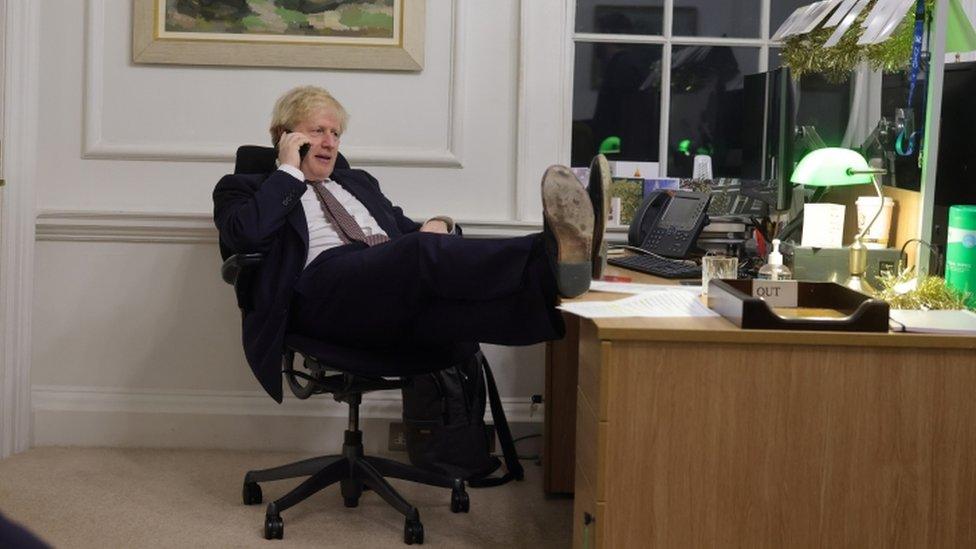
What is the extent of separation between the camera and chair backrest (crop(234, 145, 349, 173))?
3500 millimetres

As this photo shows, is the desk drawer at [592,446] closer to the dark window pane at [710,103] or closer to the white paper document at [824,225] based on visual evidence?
the white paper document at [824,225]

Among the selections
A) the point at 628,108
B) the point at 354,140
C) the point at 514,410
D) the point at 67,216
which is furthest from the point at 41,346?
the point at 628,108

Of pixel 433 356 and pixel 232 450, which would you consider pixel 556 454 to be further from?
pixel 232 450

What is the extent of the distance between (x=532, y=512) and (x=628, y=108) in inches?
53.4

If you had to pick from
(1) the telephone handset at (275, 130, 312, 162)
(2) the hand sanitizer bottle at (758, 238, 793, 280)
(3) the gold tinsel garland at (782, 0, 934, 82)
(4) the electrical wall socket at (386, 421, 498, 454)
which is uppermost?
(3) the gold tinsel garland at (782, 0, 934, 82)

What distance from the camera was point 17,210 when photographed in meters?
3.90

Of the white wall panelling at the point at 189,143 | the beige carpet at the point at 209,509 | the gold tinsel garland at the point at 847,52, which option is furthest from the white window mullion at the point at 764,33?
the beige carpet at the point at 209,509

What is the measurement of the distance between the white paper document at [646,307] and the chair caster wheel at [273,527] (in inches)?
40.4

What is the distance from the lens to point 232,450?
4.05 m

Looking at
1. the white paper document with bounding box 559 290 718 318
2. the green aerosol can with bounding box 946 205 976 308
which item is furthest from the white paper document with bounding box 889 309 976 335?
the white paper document with bounding box 559 290 718 318

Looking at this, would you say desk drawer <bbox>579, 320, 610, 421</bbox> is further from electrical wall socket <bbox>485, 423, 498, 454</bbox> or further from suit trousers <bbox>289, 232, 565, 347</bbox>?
electrical wall socket <bbox>485, 423, 498, 454</bbox>

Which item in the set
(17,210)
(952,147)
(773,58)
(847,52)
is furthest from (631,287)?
(17,210)

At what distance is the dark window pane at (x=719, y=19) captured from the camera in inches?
161

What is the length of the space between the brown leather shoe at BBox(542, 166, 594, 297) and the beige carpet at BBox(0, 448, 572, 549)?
83 cm
